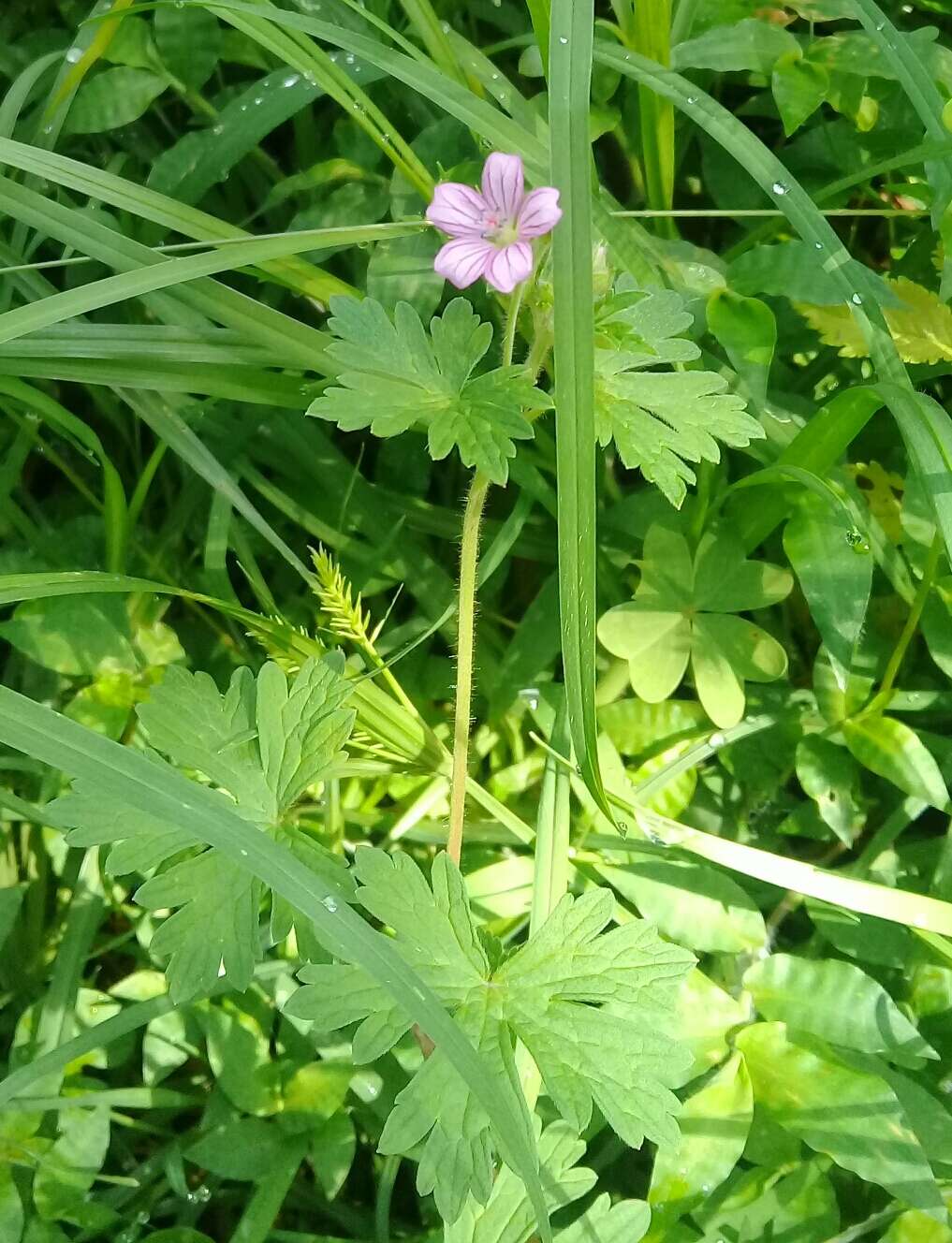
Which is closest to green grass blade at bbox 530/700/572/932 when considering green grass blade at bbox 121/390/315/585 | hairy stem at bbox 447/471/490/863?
hairy stem at bbox 447/471/490/863

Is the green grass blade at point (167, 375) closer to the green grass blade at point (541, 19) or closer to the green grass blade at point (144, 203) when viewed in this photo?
the green grass blade at point (144, 203)

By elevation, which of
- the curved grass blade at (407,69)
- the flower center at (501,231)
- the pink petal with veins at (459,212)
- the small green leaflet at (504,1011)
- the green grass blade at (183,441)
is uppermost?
the curved grass blade at (407,69)

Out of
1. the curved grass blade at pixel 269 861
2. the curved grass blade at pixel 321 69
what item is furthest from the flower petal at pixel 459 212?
the curved grass blade at pixel 269 861

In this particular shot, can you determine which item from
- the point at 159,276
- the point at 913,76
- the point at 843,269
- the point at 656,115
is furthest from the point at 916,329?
the point at 159,276

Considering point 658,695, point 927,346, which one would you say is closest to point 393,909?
point 658,695

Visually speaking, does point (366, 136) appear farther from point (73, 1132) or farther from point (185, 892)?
point (73, 1132)
